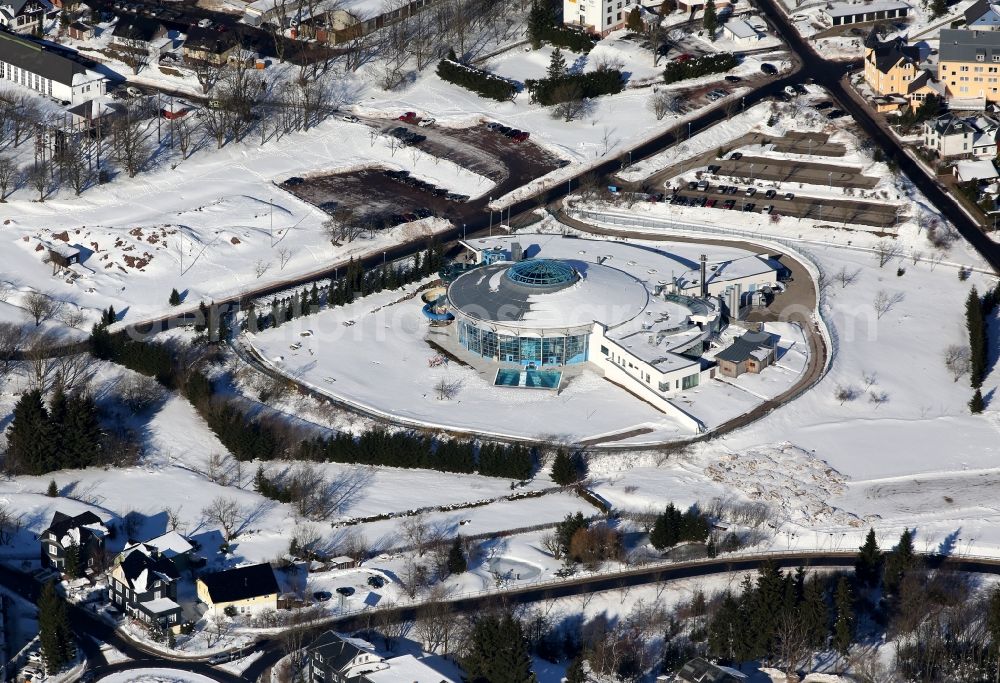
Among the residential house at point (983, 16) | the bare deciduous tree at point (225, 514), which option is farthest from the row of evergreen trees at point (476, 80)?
the bare deciduous tree at point (225, 514)

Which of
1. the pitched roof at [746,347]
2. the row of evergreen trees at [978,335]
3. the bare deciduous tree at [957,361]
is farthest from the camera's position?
the bare deciduous tree at [957,361]

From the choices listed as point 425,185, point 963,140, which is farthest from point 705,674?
point 963,140

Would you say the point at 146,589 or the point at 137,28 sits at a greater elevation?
the point at 137,28

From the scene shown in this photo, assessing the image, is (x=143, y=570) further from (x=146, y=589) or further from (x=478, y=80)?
(x=478, y=80)

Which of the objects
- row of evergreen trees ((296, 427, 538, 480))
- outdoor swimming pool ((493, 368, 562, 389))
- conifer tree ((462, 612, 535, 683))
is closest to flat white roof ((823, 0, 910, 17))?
outdoor swimming pool ((493, 368, 562, 389))

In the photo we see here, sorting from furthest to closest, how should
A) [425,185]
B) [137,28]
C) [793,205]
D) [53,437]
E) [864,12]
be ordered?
[864,12] < [137,28] < [425,185] < [793,205] < [53,437]

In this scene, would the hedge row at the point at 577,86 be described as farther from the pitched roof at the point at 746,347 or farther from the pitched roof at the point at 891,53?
the pitched roof at the point at 746,347

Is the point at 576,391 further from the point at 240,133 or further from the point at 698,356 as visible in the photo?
the point at 240,133
